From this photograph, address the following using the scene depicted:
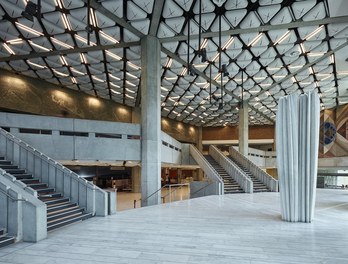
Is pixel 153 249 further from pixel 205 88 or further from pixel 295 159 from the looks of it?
pixel 205 88

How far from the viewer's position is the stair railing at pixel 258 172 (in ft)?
61.4

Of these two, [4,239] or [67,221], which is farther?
[67,221]

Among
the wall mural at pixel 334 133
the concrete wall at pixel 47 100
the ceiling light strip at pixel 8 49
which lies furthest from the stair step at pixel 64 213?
the wall mural at pixel 334 133

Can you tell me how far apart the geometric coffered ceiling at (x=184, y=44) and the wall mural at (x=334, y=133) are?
6402 millimetres

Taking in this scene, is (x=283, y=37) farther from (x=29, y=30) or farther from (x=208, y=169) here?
(x=29, y=30)

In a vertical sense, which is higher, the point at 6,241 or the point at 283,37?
the point at 283,37

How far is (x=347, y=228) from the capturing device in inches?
287

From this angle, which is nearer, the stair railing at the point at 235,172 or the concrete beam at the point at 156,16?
the concrete beam at the point at 156,16

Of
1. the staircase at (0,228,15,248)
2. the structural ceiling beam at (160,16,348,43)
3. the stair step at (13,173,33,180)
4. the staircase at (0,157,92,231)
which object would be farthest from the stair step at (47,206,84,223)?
the structural ceiling beam at (160,16,348,43)

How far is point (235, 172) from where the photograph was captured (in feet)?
62.7

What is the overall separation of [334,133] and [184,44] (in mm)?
24122

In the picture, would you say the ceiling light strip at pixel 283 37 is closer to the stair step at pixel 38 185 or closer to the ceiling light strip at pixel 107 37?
the ceiling light strip at pixel 107 37

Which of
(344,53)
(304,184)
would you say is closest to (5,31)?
(304,184)

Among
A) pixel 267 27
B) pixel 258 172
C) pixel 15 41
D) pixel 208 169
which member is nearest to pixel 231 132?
pixel 258 172
